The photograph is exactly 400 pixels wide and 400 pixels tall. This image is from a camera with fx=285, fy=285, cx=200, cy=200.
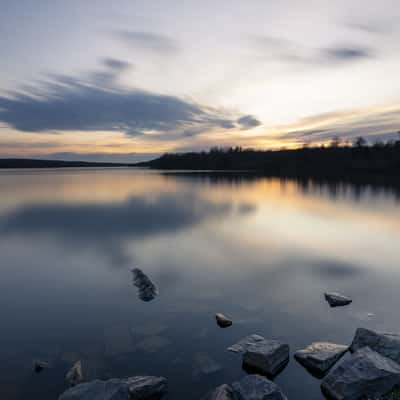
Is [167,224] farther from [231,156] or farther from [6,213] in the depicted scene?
[231,156]

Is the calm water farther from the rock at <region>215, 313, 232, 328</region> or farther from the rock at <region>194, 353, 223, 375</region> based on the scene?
the rock at <region>215, 313, 232, 328</region>

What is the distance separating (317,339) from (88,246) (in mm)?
10859

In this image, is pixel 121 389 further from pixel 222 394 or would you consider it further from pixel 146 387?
pixel 222 394

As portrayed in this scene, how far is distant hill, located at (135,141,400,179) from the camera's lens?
83812mm

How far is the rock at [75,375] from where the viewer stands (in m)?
4.55

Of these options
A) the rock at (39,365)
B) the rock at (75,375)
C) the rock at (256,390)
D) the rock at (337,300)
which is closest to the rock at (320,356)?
the rock at (256,390)

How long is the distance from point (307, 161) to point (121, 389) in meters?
114

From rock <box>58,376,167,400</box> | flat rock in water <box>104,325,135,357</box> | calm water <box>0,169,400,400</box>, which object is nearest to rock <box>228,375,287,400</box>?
calm water <box>0,169,400,400</box>

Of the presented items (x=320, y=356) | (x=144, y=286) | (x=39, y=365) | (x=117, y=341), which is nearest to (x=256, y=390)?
(x=320, y=356)

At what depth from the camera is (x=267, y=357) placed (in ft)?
16.0

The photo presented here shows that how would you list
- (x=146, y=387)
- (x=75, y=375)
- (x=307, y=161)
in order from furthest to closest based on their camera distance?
(x=307, y=161) < (x=75, y=375) < (x=146, y=387)

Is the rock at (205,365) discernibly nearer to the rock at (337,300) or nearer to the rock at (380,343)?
the rock at (380,343)

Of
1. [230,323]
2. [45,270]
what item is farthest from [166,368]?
[45,270]

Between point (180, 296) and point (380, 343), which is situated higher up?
point (380, 343)
